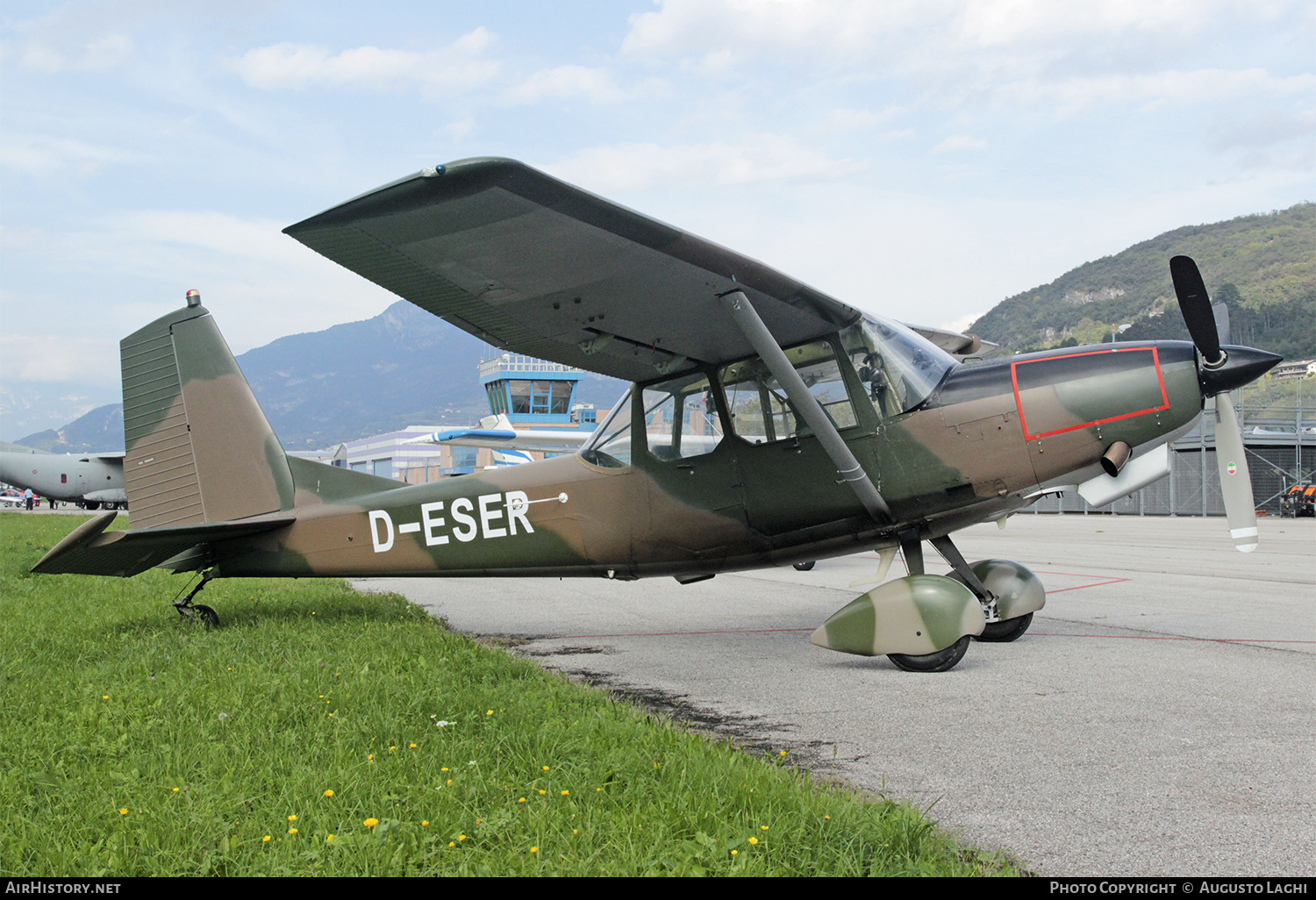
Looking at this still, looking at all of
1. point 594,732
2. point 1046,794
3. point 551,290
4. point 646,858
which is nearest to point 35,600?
point 551,290

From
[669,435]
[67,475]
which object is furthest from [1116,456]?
[67,475]

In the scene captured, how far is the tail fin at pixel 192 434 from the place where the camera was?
772 cm

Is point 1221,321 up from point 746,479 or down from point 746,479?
up

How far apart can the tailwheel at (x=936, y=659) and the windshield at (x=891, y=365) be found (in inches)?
62.9

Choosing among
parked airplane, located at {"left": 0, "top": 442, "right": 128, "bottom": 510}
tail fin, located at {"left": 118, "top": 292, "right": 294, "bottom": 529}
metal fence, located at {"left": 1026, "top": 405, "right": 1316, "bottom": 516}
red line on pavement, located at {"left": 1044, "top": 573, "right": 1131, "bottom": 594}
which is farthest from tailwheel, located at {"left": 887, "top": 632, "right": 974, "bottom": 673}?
parked airplane, located at {"left": 0, "top": 442, "right": 128, "bottom": 510}

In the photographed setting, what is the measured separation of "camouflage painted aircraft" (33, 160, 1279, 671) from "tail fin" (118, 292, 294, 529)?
19 millimetres

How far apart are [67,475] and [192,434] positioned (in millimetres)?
54766

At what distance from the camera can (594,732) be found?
3.84m

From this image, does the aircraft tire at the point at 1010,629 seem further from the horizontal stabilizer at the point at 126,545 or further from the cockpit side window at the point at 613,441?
the horizontal stabilizer at the point at 126,545

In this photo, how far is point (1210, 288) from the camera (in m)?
88.6

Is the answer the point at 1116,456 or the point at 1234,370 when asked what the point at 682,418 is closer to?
the point at 1116,456

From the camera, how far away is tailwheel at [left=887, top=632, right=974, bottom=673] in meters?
5.70

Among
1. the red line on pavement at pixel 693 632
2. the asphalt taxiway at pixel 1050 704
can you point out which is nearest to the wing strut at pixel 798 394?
the asphalt taxiway at pixel 1050 704

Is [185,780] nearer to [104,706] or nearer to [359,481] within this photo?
[104,706]
